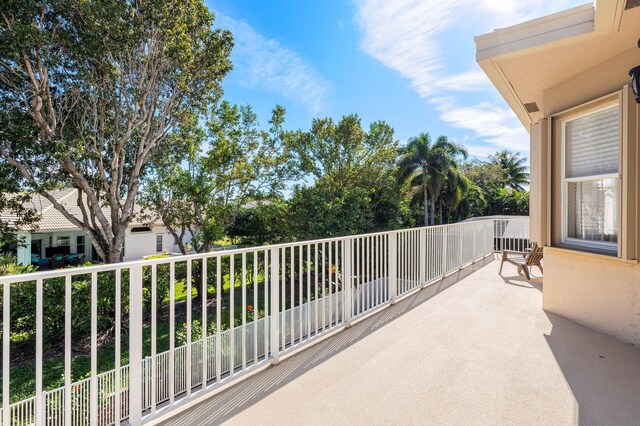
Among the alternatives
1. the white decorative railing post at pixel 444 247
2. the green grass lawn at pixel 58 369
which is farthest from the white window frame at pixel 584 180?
the green grass lawn at pixel 58 369

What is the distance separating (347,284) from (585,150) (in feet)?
10.3

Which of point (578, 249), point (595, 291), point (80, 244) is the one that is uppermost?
point (578, 249)

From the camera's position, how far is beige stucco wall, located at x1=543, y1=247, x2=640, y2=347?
3029mm

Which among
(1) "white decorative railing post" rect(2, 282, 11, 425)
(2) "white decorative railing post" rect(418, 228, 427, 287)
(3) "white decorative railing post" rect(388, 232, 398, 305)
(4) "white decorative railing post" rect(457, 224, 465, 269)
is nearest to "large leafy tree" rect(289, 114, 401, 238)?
(4) "white decorative railing post" rect(457, 224, 465, 269)

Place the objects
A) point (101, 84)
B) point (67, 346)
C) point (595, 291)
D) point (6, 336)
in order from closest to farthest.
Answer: point (6, 336), point (67, 346), point (595, 291), point (101, 84)

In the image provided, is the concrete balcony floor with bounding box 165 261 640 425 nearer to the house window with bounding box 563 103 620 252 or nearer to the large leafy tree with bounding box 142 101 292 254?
the house window with bounding box 563 103 620 252

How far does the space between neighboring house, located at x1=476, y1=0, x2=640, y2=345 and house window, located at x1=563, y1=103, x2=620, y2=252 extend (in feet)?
0.04

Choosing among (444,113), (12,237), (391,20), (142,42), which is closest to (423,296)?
(391,20)

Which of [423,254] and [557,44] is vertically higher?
[557,44]

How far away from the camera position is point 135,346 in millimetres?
1797

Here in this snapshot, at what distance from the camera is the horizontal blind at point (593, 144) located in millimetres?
3229

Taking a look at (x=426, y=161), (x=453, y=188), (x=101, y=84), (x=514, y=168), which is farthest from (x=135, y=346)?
(x=514, y=168)

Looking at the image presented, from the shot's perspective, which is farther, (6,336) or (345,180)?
(345,180)

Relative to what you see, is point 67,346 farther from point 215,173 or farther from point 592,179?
point 215,173
